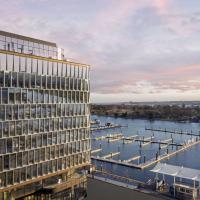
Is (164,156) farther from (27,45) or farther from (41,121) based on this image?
(27,45)

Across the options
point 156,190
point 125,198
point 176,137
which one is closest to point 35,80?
point 125,198

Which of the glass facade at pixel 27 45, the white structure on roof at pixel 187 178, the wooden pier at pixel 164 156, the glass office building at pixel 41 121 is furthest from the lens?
the wooden pier at pixel 164 156

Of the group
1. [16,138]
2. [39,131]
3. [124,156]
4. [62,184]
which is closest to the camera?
[16,138]

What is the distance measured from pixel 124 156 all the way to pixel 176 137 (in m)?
40.3

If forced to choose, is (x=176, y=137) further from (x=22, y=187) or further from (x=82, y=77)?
(x=22, y=187)

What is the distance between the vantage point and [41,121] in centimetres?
3825

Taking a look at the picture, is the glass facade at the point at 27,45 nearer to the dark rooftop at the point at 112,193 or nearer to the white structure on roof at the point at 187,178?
the dark rooftop at the point at 112,193

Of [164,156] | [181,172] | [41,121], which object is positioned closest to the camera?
[41,121]

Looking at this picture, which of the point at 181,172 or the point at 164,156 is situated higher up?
the point at 181,172

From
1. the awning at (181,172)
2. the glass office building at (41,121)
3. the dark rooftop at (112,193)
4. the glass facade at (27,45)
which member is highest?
the glass facade at (27,45)

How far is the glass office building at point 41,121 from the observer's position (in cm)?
3438

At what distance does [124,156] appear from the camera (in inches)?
3204

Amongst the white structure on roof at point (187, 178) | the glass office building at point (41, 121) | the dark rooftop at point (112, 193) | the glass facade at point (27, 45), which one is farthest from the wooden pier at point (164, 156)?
the glass facade at point (27, 45)

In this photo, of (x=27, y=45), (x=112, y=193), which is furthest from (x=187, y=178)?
(x=27, y=45)
